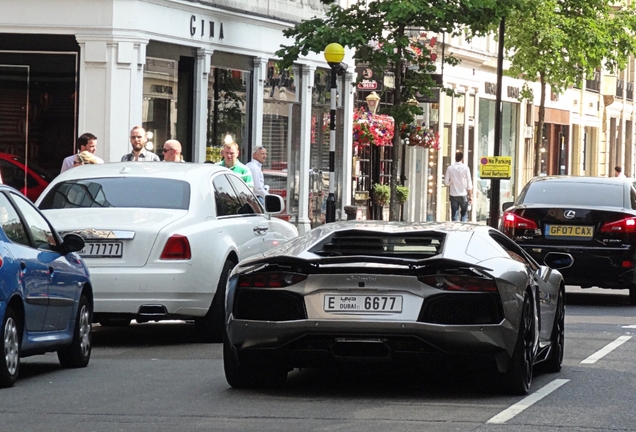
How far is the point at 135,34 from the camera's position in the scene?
88.4 ft

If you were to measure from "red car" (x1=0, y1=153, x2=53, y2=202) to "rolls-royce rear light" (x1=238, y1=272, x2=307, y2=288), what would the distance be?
638 inches

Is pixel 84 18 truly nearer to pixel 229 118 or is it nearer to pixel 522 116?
pixel 229 118

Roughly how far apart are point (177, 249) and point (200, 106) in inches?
640

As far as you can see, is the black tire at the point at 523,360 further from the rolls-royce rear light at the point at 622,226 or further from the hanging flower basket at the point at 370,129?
the hanging flower basket at the point at 370,129

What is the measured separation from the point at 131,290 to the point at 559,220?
783 cm

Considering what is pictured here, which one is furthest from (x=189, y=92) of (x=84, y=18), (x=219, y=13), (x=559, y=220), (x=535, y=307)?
(x=535, y=307)

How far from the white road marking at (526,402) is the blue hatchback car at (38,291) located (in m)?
3.27

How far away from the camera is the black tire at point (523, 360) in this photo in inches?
411

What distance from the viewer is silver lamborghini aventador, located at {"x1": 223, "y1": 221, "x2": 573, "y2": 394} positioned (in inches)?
398

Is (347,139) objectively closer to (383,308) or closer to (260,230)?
(260,230)

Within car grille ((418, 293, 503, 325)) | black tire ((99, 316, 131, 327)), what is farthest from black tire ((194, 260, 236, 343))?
car grille ((418, 293, 503, 325))

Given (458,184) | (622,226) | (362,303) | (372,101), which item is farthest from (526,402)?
(458,184)

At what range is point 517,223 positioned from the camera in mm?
20641

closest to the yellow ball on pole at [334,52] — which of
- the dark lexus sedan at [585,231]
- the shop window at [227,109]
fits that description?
the shop window at [227,109]
